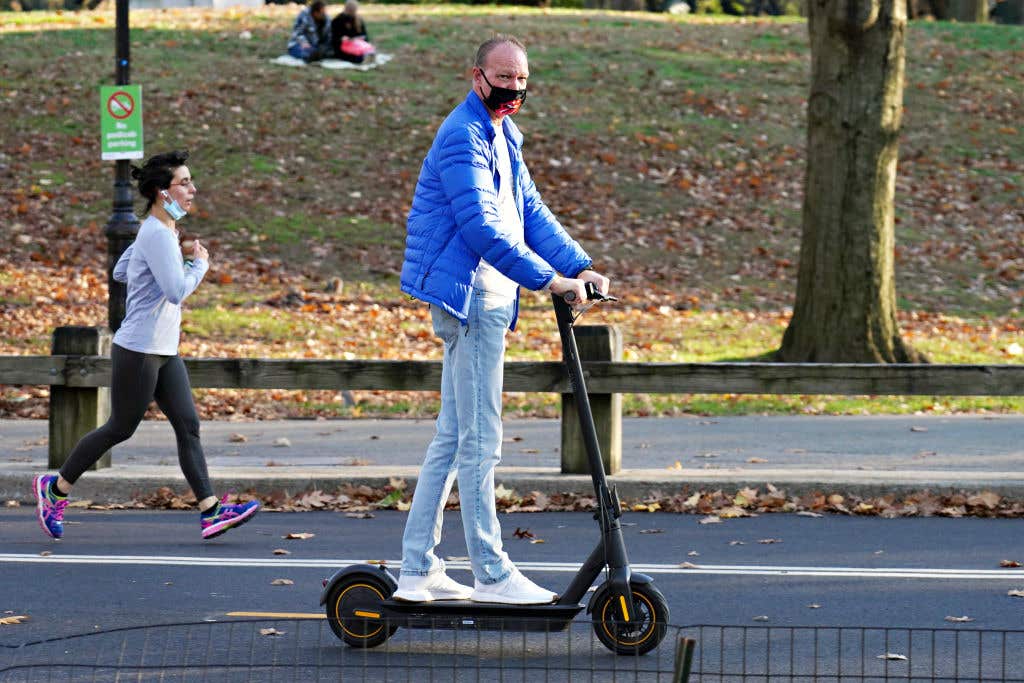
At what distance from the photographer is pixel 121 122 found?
1283 centimetres

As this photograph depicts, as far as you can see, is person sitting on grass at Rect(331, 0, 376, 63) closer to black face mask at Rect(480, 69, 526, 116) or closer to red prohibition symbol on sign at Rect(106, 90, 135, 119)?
red prohibition symbol on sign at Rect(106, 90, 135, 119)

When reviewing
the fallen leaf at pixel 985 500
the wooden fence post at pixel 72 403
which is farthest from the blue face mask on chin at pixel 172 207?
the fallen leaf at pixel 985 500

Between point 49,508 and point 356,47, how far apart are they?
19953mm

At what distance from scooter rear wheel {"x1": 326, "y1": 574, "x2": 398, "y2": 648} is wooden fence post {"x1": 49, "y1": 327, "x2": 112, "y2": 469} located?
3888mm

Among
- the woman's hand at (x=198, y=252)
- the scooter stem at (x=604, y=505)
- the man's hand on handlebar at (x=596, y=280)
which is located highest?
the woman's hand at (x=198, y=252)

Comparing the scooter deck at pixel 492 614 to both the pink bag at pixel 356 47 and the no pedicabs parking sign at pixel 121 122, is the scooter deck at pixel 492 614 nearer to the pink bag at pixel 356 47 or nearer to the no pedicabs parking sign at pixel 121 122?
the no pedicabs parking sign at pixel 121 122

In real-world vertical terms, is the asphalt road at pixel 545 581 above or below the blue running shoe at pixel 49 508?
below

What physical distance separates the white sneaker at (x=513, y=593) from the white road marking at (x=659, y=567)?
149 centimetres

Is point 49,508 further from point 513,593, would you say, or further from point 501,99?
point 501,99

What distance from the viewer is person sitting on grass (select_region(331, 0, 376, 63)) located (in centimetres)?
2672

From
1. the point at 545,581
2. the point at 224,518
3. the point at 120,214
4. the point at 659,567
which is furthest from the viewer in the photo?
the point at 120,214

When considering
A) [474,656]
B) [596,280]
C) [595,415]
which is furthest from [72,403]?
[596,280]

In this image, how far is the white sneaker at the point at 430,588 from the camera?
5.48 m

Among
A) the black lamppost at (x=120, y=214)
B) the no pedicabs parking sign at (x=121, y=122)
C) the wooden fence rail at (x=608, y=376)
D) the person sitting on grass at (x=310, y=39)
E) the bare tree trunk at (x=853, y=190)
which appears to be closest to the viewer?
the wooden fence rail at (x=608, y=376)
